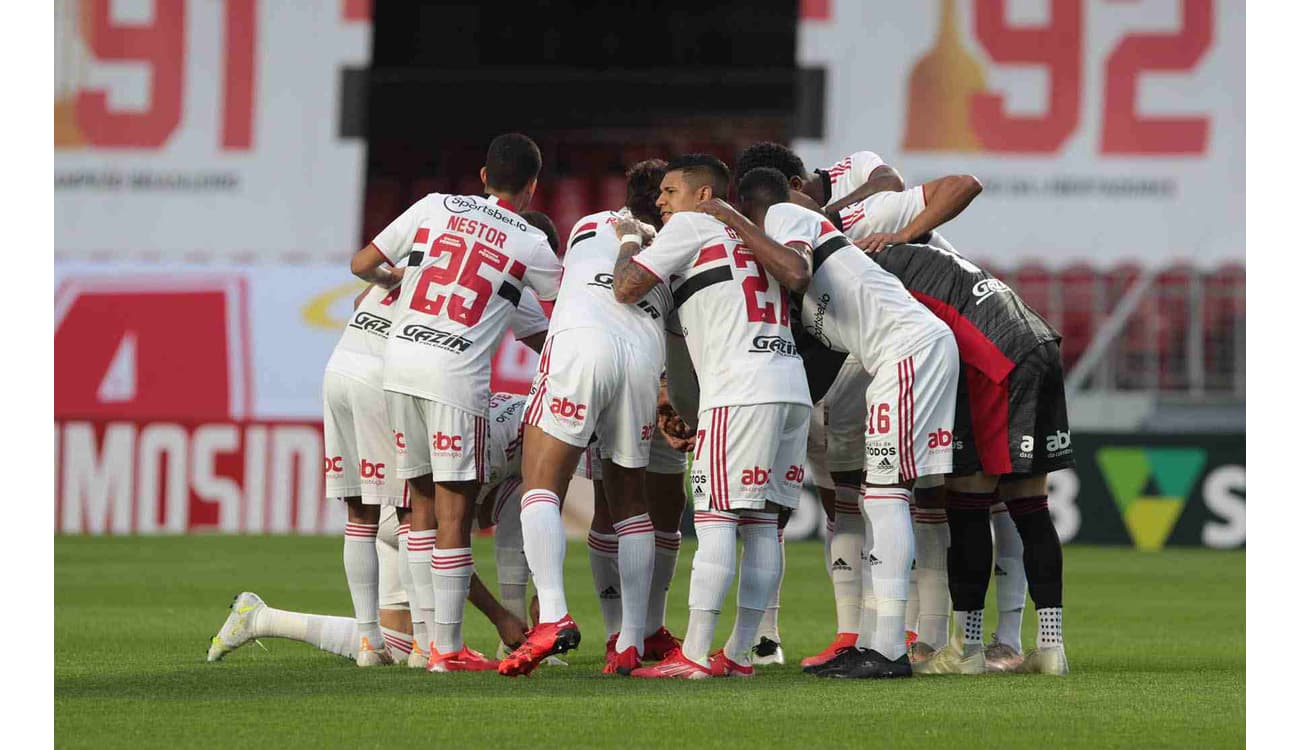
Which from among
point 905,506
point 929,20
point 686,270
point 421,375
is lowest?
point 905,506

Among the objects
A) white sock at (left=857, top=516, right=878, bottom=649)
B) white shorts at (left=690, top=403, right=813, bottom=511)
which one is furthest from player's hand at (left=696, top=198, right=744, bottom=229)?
white sock at (left=857, top=516, right=878, bottom=649)

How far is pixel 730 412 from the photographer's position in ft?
20.0

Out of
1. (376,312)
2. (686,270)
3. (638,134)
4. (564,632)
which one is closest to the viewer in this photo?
(564,632)

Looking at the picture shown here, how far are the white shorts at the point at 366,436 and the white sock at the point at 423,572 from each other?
10.6 inches

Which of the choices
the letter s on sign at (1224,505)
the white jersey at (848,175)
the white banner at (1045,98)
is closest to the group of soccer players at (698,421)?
the white jersey at (848,175)

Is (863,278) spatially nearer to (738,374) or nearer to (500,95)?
(738,374)

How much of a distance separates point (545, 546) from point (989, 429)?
171cm

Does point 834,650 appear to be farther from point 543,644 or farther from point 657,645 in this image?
point 543,644

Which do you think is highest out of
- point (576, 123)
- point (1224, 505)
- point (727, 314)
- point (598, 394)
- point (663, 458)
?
point (576, 123)

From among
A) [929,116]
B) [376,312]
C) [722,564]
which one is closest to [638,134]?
[929,116]

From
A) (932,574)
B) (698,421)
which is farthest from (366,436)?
(932,574)

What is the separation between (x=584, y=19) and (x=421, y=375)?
13.9 meters

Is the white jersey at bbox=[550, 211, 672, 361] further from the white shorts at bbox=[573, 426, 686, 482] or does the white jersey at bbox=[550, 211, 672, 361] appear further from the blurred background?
the blurred background

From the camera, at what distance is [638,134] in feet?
63.7
